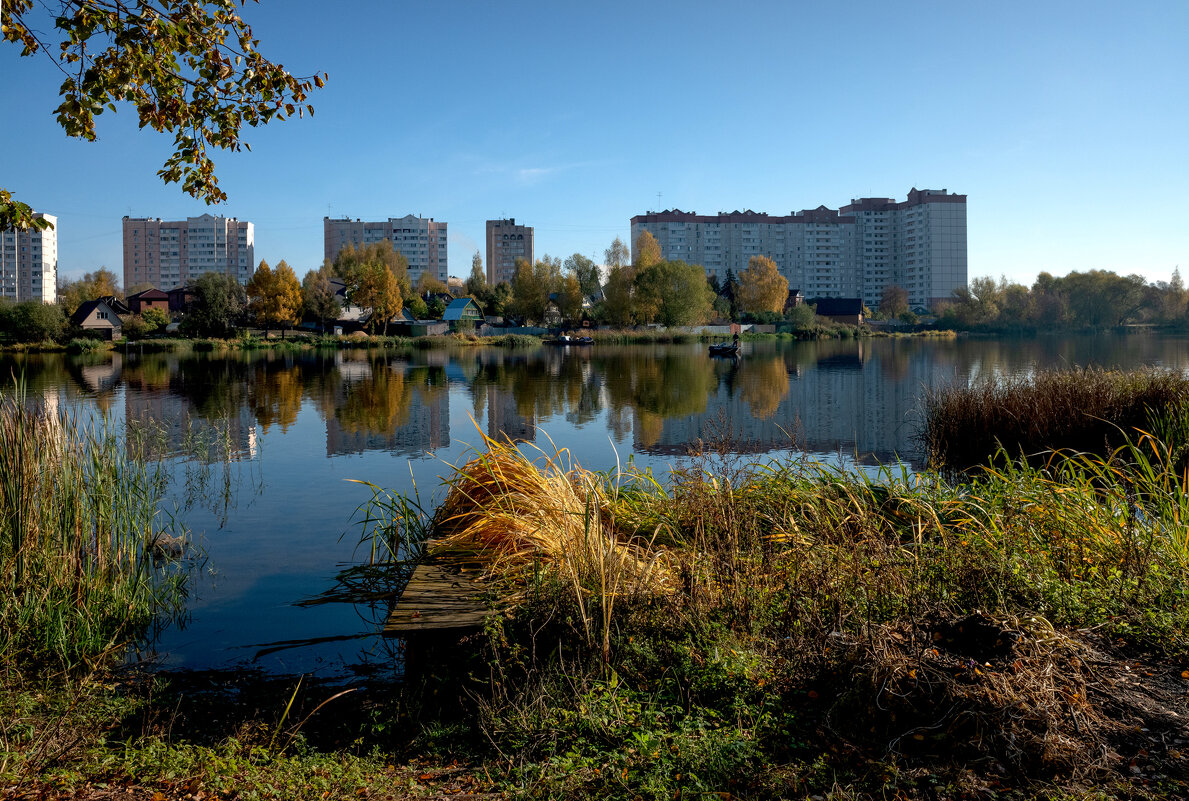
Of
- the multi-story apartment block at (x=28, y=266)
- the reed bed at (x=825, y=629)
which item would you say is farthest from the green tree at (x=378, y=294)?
the multi-story apartment block at (x=28, y=266)

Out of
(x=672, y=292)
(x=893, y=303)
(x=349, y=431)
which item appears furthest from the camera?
(x=893, y=303)

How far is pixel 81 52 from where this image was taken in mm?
5281

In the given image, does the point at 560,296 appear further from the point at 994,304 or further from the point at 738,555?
the point at 738,555

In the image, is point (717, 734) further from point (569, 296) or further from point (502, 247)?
point (502, 247)

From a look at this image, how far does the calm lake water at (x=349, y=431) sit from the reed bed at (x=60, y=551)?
0.51 m

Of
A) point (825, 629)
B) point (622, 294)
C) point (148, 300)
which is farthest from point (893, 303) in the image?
point (825, 629)

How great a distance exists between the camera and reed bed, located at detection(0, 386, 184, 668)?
488 cm

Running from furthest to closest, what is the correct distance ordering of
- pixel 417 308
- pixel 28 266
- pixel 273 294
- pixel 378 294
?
pixel 28 266
pixel 417 308
pixel 378 294
pixel 273 294

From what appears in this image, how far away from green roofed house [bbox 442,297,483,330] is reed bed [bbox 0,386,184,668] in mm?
80378

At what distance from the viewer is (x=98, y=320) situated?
2662 inches

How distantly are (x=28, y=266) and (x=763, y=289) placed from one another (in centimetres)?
15887

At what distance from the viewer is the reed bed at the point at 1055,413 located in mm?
12000

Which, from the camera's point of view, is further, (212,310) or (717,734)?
(212,310)

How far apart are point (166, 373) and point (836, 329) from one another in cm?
6967
